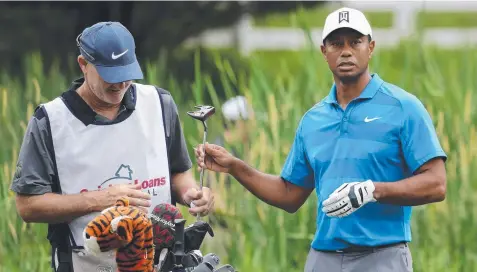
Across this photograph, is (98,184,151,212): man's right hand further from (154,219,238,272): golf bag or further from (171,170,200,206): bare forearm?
(171,170,200,206): bare forearm

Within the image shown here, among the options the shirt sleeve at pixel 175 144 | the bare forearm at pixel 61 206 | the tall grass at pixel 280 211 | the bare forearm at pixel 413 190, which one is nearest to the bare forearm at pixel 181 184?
the shirt sleeve at pixel 175 144

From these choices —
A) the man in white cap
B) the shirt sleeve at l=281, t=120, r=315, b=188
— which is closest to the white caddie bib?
the man in white cap

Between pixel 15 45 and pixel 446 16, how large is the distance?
11.4m

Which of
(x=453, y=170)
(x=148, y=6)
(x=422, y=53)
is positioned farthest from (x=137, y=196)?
(x=148, y=6)

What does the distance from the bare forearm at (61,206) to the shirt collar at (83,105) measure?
26cm

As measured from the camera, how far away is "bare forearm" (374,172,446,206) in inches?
164

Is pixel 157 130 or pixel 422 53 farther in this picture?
pixel 422 53

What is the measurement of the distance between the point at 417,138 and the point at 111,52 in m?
1.08

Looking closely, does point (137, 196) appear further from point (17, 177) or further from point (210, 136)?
point (210, 136)

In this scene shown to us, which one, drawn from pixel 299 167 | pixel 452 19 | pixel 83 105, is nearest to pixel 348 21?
pixel 299 167

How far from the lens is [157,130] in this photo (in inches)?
167

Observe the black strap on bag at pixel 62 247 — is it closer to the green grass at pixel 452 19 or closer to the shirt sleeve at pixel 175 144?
the shirt sleeve at pixel 175 144

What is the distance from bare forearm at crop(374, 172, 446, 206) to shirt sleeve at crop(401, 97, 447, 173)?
6 cm

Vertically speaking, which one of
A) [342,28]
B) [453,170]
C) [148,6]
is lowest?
[453,170]
